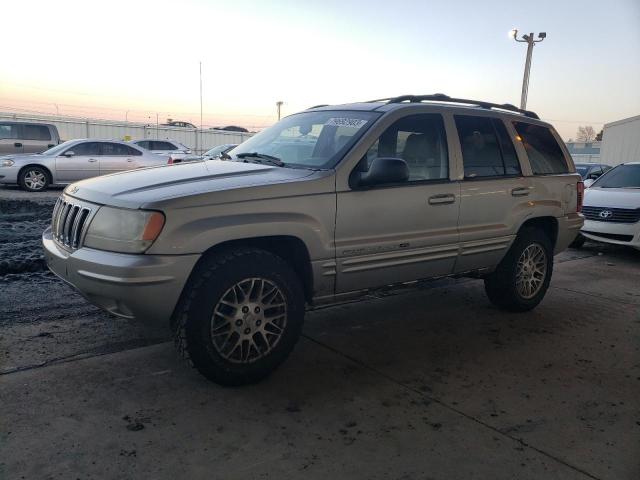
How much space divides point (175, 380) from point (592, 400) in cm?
277

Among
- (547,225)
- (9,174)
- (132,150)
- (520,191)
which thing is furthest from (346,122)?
(9,174)

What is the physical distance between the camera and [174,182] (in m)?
3.51

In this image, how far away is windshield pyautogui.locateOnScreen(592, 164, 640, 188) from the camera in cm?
939

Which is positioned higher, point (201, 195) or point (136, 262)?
point (201, 195)

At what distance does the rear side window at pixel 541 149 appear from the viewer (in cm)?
529

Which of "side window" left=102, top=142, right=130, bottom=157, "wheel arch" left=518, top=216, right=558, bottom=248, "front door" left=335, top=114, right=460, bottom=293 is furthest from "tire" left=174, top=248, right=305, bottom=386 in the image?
"side window" left=102, top=142, right=130, bottom=157

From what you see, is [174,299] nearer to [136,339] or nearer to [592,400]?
[136,339]

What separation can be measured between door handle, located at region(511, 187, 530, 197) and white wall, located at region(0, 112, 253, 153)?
25260mm

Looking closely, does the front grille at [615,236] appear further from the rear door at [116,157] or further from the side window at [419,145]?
the rear door at [116,157]

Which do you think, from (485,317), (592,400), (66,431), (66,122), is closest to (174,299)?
(66,431)

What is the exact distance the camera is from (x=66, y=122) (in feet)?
97.5

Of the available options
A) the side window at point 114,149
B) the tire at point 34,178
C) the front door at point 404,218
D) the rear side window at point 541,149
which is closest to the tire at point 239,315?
the front door at point 404,218

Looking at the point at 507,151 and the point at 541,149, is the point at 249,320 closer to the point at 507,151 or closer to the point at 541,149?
the point at 507,151

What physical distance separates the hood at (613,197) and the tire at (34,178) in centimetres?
1284
